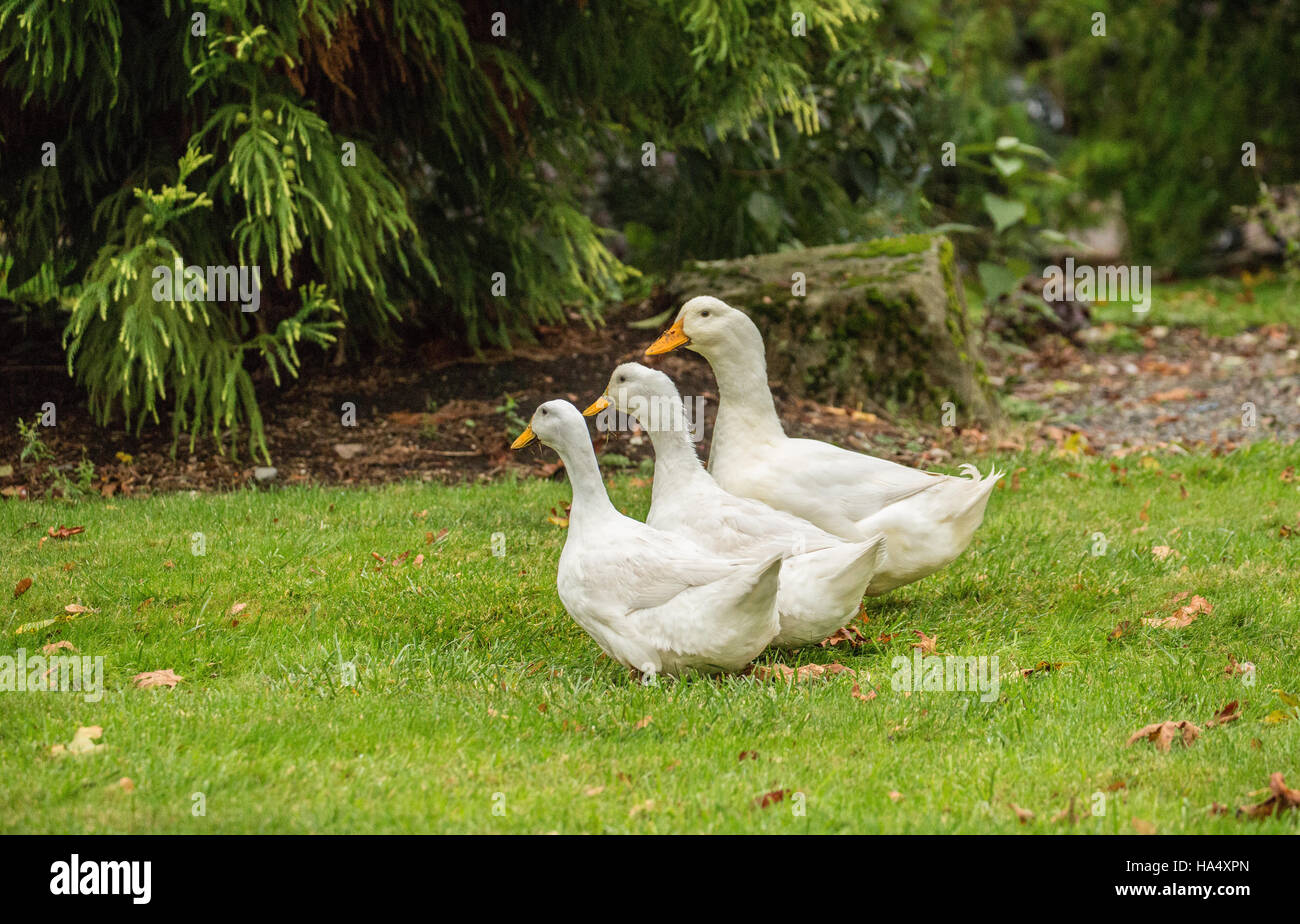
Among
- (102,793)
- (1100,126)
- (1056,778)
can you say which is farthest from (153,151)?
(1100,126)

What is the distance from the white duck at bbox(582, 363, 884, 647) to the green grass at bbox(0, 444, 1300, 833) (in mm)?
270

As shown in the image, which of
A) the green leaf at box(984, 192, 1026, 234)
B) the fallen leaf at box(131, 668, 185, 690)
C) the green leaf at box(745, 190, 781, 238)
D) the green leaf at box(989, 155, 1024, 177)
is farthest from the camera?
the green leaf at box(989, 155, 1024, 177)

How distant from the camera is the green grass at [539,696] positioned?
3373 millimetres

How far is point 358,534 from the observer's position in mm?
5977

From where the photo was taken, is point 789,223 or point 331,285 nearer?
point 331,285

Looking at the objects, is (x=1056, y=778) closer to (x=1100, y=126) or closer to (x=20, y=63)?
(x=20, y=63)

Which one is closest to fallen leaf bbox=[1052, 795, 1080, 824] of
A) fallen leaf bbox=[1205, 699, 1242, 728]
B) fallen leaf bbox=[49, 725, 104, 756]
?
fallen leaf bbox=[1205, 699, 1242, 728]

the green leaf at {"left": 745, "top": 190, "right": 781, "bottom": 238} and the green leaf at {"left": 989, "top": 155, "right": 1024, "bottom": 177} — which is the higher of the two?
the green leaf at {"left": 989, "top": 155, "right": 1024, "bottom": 177}

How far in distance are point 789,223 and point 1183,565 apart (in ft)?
18.3

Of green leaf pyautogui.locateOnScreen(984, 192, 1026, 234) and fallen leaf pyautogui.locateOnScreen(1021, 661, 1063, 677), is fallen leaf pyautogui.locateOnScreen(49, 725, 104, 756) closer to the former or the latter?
fallen leaf pyautogui.locateOnScreen(1021, 661, 1063, 677)

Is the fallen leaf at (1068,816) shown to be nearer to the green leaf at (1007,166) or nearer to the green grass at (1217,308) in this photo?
the green leaf at (1007,166)

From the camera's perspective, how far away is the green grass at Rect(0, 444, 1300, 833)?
11.1 feet

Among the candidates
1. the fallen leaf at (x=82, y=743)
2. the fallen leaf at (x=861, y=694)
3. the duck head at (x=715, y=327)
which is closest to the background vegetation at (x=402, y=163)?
the duck head at (x=715, y=327)

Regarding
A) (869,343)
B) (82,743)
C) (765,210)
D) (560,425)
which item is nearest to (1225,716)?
(560,425)
